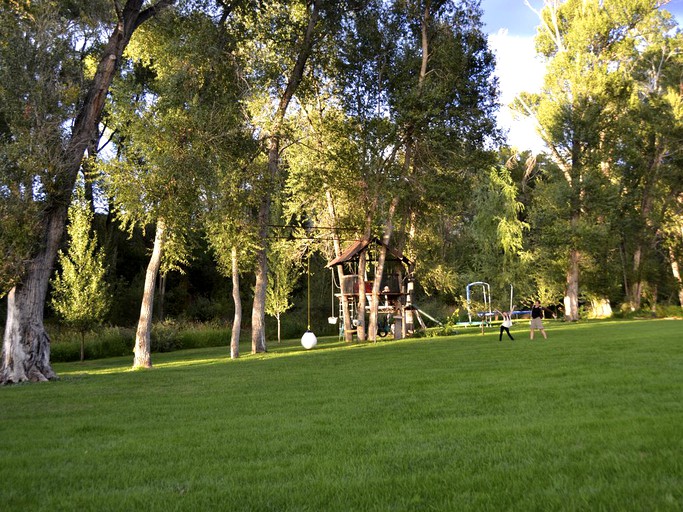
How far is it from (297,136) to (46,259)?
13055mm

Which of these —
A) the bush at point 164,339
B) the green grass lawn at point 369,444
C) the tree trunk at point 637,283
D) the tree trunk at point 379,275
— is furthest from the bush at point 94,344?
the tree trunk at point 637,283

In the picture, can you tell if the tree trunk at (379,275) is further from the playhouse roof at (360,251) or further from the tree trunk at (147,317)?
the tree trunk at (147,317)

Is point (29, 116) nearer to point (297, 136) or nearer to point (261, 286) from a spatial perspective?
point (261, 286)

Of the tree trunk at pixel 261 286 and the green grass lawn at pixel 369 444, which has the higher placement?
the tree trunk at pixel 261 286

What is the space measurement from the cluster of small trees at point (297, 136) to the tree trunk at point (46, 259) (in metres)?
0.05

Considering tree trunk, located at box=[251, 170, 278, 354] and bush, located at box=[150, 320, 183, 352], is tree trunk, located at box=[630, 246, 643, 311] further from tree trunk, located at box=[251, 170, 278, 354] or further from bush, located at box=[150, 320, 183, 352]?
bush, located at box=[150, 320, 183, 352]

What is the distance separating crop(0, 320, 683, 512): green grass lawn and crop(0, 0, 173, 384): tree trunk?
170 inches

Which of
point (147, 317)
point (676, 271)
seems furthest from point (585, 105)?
point (147, 317)

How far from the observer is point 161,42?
2403 centimetres

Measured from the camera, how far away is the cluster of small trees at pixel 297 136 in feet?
55.8

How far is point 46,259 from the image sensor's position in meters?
17.1

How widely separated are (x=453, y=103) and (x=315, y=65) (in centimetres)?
619

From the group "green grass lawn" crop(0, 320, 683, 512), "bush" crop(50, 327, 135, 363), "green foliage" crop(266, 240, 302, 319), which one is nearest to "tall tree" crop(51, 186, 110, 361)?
"bush" crop(50, 327, 135, 363)

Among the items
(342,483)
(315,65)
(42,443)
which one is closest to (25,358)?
(42,443)
